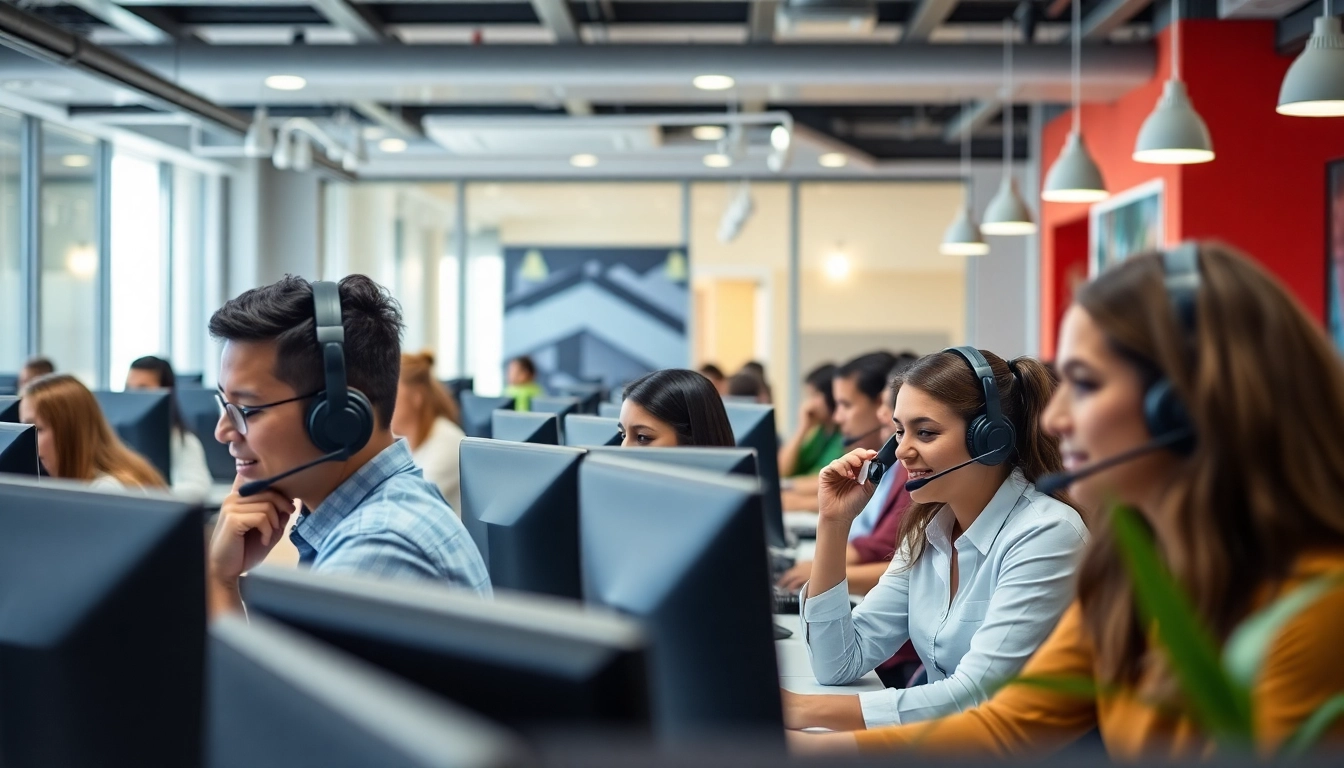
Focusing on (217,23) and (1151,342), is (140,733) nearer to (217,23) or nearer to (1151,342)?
(1151,342)

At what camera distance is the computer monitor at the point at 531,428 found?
260 centimetres

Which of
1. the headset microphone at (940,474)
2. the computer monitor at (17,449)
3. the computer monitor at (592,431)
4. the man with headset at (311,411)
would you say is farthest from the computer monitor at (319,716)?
the computer monitor at (592,431)

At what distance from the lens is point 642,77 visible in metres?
6.63

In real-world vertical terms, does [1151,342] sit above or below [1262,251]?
below

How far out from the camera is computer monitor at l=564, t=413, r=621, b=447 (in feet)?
8.79

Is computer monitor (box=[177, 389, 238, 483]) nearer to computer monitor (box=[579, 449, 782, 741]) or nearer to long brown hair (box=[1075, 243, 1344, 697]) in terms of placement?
computer monitor (box=[579, 449, 782, 741])

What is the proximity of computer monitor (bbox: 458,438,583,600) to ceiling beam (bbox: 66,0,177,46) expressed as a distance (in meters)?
5.76

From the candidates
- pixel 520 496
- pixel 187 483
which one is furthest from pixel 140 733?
pixel 187 483

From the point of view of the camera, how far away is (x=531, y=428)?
2.62 metres

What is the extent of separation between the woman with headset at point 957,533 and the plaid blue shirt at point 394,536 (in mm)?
685

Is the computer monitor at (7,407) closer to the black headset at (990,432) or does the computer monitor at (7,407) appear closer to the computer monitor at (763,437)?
the computer monitor at (763,437)

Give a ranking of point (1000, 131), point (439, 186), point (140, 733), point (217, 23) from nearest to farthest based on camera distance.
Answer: point (140, 733)
point (217, 23)
point (1000, 131)
point (439, 186)

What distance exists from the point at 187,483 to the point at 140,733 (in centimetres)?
412

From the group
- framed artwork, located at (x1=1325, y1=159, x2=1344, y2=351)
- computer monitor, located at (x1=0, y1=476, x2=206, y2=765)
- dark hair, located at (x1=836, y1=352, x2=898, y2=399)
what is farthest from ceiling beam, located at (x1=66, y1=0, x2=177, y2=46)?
computer monitor, located at (x1=0, y1=476, x2=206, y2=765)
